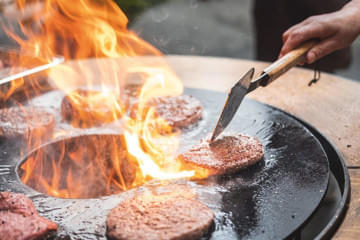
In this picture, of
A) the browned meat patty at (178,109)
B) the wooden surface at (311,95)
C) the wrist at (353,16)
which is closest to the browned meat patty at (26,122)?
the browned meat patty at (178,109)

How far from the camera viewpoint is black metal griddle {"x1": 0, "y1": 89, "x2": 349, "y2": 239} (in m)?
1.79

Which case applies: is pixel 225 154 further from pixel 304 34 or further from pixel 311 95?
pixel 311 95

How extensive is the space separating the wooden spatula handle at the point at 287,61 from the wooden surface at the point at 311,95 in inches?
26.0

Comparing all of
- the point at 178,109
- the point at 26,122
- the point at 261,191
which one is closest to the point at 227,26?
the point at 178,109

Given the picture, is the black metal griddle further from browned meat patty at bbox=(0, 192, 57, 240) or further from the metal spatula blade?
the metal spatula blade

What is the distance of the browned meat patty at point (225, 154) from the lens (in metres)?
2.17

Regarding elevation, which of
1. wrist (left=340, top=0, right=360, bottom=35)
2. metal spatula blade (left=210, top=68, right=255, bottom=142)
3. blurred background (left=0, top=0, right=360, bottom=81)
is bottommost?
blurred background (left=0, top=0, right=360, bottom=81)

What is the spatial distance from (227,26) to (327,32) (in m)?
8.99

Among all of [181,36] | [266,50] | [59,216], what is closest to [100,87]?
[59,216]

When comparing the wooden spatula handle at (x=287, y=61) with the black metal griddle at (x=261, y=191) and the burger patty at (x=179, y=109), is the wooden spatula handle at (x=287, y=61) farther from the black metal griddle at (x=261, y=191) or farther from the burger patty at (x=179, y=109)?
the burger patty at (x=179, y=109)

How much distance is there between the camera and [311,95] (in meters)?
3.41

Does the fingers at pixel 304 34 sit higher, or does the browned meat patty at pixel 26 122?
the fingers at pixel 304 34

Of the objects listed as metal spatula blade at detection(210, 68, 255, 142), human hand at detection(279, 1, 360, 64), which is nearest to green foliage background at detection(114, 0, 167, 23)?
human hand at detection(279, 1, 360, 64)

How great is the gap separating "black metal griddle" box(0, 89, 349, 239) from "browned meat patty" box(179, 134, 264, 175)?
0.05 meters
